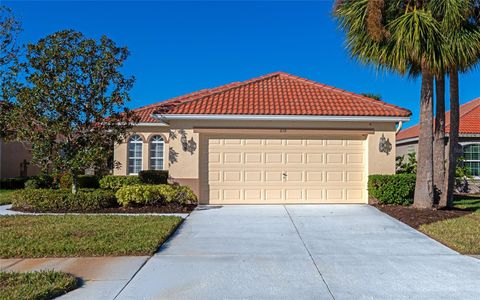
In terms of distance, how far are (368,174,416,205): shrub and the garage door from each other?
0.90 m

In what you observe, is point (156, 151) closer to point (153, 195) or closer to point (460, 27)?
point (153, 195)

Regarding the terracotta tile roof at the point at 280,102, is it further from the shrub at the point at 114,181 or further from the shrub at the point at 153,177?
the shrub at the point at 114,181

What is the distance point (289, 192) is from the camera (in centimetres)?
1303

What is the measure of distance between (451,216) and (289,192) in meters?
4.78

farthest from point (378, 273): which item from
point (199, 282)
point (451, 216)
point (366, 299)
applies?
point (451, 216)

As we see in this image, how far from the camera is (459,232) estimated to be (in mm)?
8406

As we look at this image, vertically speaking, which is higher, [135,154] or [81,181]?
[135,154]

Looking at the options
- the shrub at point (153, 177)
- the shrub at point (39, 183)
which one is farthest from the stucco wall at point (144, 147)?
the shrub at point (39, 183)

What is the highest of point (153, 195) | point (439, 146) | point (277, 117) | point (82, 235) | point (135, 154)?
point (277, 117)

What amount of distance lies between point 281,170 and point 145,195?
14.7ft

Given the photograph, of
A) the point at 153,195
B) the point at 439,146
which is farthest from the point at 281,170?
the point at 439,146

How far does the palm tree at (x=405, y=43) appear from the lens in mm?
10102

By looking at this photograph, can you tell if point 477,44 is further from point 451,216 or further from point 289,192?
point 289,192

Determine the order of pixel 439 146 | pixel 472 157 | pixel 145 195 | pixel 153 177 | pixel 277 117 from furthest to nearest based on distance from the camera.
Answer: pixel 472 157
pixel 153 177
pixel 277 117
pixel 439 146
pixel 145 195
